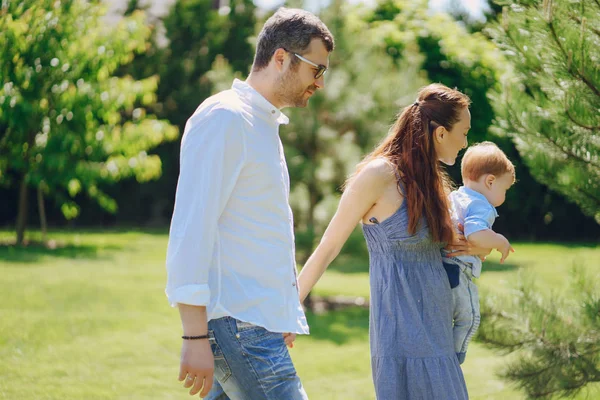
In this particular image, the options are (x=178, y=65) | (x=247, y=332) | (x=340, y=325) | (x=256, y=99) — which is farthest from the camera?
(x=178, y=65)

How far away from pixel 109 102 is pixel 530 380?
10169mm

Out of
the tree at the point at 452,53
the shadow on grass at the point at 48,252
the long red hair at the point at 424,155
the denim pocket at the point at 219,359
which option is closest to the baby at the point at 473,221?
the long red hair at the point at 424,155

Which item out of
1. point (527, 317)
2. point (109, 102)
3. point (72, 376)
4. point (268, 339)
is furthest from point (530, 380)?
point (109, 102)

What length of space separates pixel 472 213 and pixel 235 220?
1147 mm

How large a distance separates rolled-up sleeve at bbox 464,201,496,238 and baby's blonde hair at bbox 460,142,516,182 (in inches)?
5.9

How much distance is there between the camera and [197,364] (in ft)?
7.00

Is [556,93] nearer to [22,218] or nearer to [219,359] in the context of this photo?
[219,359]

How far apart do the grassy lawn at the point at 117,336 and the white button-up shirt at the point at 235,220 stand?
272cm

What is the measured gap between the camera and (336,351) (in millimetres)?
7223

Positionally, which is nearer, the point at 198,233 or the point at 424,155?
the point at 198,233

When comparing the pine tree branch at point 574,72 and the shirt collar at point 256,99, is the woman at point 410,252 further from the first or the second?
the pine tree branch at point 574,72

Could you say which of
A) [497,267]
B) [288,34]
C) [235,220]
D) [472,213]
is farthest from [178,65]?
[235,220]

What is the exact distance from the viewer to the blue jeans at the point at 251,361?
2225 millimetres

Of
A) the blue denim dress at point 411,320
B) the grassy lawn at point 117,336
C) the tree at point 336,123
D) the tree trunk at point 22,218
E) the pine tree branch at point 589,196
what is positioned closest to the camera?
the blue denim dress at point 411,320
